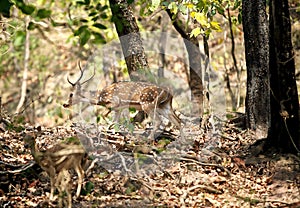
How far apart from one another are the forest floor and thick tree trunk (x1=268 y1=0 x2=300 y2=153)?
37cm

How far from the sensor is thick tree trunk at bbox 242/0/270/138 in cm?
793

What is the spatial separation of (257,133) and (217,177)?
1.45 metres

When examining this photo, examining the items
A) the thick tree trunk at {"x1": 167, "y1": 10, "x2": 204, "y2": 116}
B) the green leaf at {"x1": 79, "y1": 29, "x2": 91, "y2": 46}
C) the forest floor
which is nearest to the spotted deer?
the forest floor

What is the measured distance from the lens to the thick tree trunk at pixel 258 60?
26.0 feet

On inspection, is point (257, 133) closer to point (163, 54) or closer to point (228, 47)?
point (163, 54)

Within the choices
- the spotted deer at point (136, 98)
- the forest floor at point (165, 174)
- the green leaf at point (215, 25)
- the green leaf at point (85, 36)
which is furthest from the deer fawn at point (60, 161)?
the green leaf at point (215, 25)

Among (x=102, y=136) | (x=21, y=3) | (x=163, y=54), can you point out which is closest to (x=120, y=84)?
(x=102, y=136)

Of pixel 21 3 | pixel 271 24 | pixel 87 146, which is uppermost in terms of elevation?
pixel 21 3

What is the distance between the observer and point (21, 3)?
13.9 feet

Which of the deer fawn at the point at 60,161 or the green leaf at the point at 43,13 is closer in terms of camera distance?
the green leaf at the point at 43,13

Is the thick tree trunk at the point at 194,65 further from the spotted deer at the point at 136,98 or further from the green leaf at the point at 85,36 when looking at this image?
the green leaf at the point at 85,36

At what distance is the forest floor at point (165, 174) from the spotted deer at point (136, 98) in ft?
1.00

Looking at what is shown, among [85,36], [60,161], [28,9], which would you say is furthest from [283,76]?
[28,9]

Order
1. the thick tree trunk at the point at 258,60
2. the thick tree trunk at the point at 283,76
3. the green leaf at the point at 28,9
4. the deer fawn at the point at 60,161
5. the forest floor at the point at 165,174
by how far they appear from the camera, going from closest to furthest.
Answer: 1. the green leaf at the point at 28,9
2. the deer fawn at the point at 60,161
3. the forest floor at the point at 165,174
4. the thick tree trunk at the point at 283,76
5. the thick tree trunk at the point at 258,60
